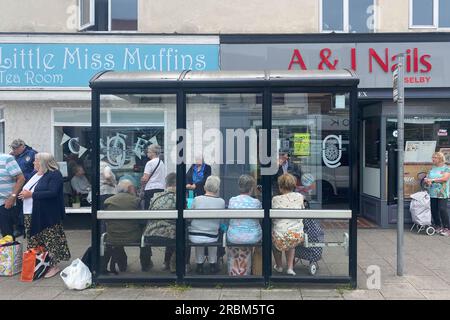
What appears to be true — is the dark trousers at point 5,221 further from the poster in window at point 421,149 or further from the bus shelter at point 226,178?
the poster in window at point 421,149

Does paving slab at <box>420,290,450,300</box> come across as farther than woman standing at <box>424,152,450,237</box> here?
No

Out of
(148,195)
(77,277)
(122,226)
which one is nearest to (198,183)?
(148,195)

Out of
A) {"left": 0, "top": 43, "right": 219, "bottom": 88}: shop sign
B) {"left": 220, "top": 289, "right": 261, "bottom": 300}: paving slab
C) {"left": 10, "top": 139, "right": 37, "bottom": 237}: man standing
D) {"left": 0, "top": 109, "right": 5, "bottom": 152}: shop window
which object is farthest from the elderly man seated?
{"left": 0, "top": 109, "right": 5, "bottom": 152}: shop window

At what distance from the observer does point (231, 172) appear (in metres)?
5.87

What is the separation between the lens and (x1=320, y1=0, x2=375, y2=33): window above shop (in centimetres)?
949

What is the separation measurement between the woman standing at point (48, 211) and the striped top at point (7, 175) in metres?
0.78

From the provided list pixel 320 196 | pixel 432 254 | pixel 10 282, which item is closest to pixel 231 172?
pixel 320 196

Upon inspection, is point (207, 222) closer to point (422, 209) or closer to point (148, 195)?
point (148, 195)

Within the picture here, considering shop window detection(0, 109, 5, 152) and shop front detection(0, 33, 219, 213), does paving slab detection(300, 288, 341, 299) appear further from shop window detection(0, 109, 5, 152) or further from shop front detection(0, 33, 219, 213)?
shop window detection(0, 109, 5, 152)

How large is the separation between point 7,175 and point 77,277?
2245 millimetres

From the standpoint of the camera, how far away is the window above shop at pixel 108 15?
31.6 feet

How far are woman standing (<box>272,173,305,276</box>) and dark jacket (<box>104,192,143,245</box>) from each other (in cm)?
170

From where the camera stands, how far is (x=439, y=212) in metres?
8.93

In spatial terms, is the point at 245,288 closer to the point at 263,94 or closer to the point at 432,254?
the point at 263,94
